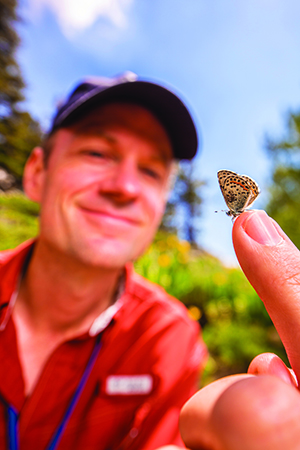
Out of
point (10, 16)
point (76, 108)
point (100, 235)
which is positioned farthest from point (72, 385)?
point (10, 16)

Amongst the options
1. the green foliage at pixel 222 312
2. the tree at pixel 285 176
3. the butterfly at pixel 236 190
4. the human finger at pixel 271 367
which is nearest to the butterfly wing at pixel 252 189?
the butterfly at pixel 236 190

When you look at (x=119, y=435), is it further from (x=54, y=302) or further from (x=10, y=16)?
(x=10, y=16)

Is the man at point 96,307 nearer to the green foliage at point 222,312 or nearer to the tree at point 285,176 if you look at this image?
the green foliage at point 222,312

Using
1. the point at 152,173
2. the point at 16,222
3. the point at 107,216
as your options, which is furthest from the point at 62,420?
the point at 16,222

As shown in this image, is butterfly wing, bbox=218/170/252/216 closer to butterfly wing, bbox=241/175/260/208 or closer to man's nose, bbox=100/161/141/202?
butterfly wing, bbox=241/175/260/208

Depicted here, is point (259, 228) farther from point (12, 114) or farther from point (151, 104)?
point (12, 114)

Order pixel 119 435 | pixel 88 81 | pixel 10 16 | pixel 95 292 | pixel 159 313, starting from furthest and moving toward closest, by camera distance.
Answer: pixel 10 16
pixel 88 81
pixel 159 313
pixel 95 292
pixel 119 435

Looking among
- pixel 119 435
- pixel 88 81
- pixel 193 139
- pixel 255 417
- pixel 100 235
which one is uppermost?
pixel 88 81
